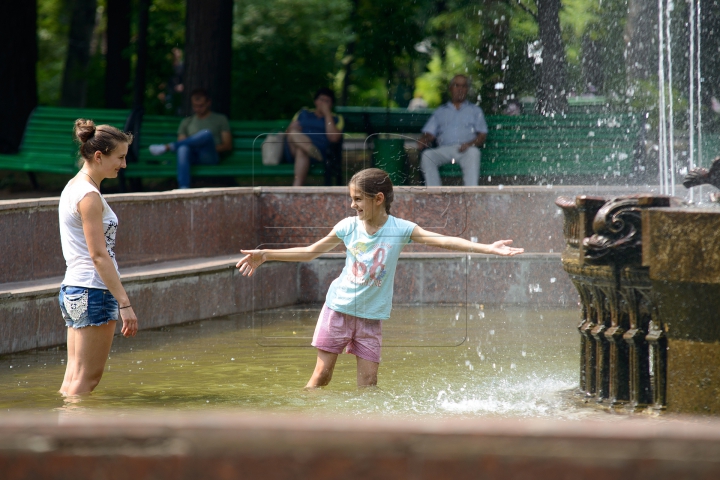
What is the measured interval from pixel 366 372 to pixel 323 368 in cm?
22

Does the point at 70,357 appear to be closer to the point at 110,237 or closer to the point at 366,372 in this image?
the point at 110,237

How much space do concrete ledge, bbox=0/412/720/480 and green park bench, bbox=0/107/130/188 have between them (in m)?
11.9

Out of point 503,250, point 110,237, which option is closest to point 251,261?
point 110,237

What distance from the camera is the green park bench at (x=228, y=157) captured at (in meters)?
12.1

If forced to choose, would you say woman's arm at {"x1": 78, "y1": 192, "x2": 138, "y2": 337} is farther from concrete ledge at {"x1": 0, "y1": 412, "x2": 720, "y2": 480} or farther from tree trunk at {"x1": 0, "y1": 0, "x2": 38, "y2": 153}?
tree trunk at {"x1": 0, "y1": 0, "x2": 38, "y2": 153}

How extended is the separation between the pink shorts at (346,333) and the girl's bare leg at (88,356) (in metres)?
1.03

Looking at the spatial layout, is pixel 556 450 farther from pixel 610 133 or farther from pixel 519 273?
pixel 610 133

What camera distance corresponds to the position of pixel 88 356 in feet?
16.2

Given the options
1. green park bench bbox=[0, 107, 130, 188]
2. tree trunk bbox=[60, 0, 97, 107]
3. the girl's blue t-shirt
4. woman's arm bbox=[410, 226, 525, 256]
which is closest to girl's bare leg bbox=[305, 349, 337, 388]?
the girl's blue t-shirt

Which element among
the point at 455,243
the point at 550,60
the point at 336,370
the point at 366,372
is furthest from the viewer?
the point at 550,60

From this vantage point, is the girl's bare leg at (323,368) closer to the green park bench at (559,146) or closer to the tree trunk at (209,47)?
the green park bench at (559,146)

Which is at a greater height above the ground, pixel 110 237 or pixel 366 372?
pixel 110 237

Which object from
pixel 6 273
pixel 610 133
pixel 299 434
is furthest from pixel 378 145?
Answer: pixel 299 434

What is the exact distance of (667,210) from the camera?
453 cm
